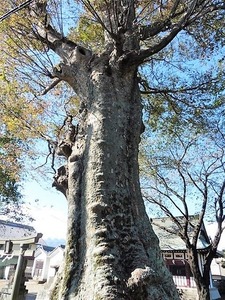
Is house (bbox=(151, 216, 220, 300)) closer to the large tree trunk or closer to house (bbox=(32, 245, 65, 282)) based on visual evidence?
the large tree trunk

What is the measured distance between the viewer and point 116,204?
1.98m

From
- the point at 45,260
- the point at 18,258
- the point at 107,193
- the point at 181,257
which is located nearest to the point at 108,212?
the point at 107,193

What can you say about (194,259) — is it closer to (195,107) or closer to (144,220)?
(195,107)

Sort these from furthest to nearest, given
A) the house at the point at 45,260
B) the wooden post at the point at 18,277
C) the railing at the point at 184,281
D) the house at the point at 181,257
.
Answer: the house at the point at 45,260 < the railing at the point at 184,281 < the house at the point at 181,257 < the wooden post at the point at 18,277

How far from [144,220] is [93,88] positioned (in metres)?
1.62

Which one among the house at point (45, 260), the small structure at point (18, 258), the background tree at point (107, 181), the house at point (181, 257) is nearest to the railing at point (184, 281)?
the house at point (181, 257)

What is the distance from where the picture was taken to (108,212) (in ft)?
6.32

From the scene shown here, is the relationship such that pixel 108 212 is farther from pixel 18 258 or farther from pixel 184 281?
pixel 184 281

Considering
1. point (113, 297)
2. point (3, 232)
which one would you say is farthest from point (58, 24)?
point (3, 232)

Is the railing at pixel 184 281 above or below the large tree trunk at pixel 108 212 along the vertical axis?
below

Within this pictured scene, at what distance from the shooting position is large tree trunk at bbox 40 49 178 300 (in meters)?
1.60

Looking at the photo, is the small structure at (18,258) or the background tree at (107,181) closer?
the background tree at (107,181)

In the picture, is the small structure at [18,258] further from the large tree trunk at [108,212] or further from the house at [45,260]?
the house at [45,260]

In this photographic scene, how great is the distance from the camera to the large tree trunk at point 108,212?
5.25 ft
